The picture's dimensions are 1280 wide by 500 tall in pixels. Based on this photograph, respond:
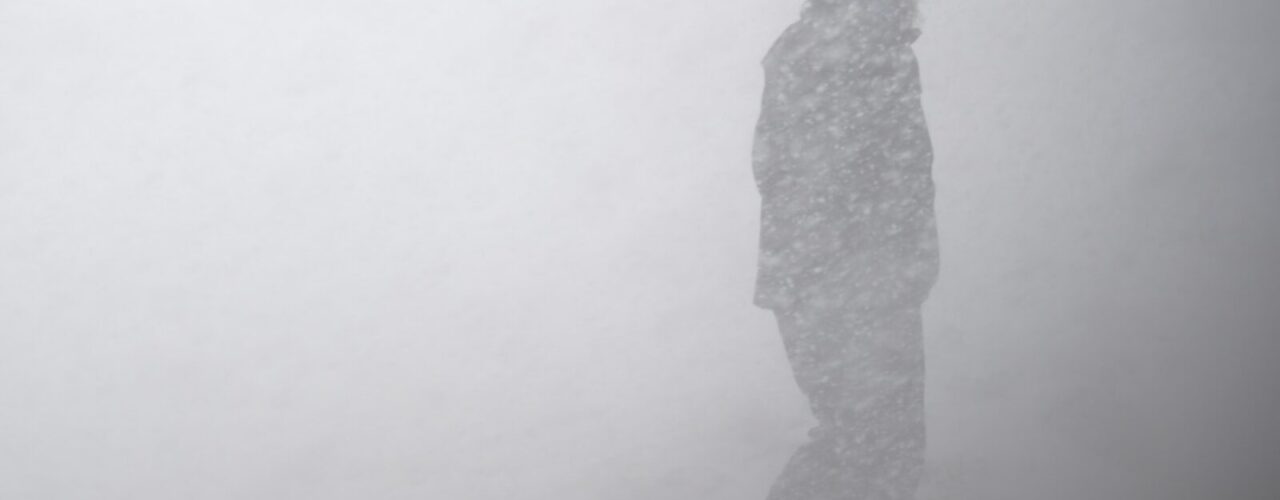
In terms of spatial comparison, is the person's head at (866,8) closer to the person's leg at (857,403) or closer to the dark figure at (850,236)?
the dark figure at (850,236)

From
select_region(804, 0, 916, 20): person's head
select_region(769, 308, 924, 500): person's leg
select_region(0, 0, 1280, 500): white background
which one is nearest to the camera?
select_region(0, 0, 1280, 500): white background

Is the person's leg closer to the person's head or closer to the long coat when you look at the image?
the long coat

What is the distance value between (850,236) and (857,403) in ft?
1.25

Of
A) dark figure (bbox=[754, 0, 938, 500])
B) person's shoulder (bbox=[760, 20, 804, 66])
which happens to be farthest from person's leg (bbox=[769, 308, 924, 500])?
person's shoulder (bbox=[760, 20, 804, 66])

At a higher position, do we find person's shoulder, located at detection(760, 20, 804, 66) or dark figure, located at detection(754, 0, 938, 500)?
person's shoulder, located at detection(760, 20, 804, 66)

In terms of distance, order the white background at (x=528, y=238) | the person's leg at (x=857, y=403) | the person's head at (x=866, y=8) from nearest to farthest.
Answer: the white background at (x=528, y=238) < the person's head at (x=866, y=8) < the person's leg at (x=857, y=403)

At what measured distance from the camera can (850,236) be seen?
4.91 feet

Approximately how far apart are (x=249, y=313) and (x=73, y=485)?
1.26 ft

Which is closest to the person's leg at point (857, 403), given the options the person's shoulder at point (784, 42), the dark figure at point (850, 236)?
the dark figure at point (850, 236)

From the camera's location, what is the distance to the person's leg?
1.60 meters

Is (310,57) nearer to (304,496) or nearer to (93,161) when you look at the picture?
(93,161)

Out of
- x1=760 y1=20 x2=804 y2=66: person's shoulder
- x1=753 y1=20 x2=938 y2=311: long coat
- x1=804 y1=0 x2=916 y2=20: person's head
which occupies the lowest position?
x1=753 y1=20 x2=938 y2=311: long coat

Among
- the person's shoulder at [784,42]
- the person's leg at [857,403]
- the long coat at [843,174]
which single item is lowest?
the person's leg at [857,403]

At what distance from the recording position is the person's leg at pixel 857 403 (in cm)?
160
